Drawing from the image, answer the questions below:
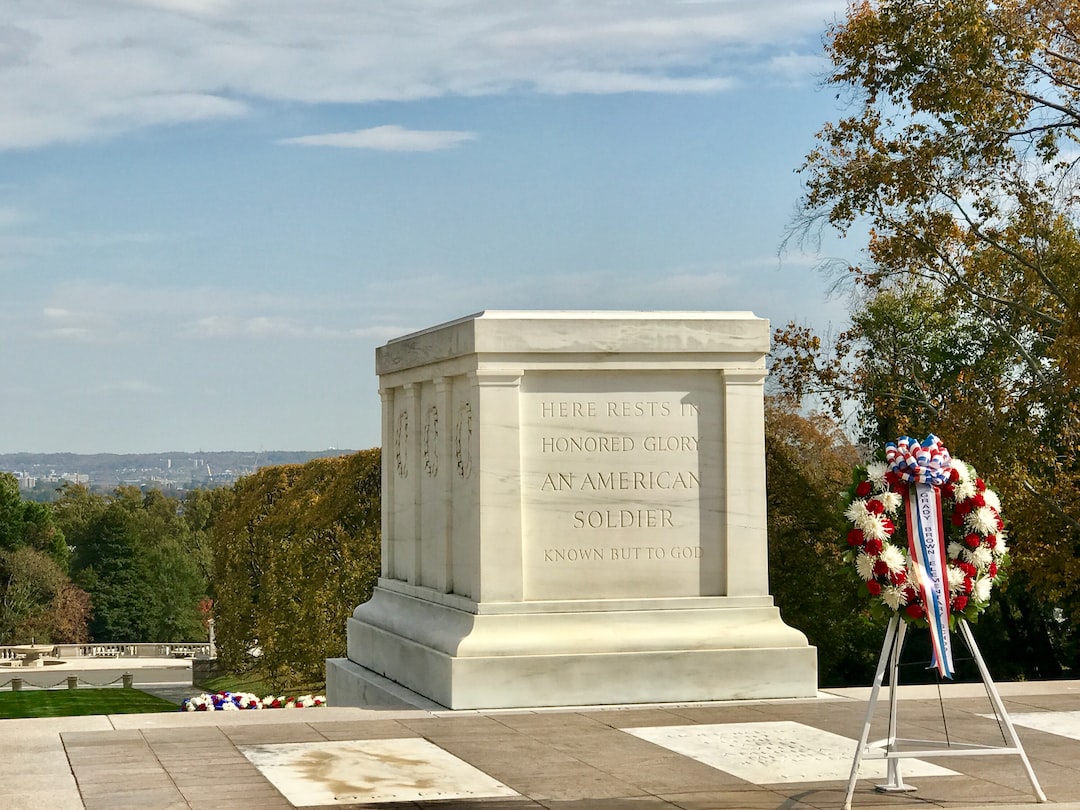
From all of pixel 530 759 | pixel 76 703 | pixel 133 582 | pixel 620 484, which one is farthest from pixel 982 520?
pixel 133 582

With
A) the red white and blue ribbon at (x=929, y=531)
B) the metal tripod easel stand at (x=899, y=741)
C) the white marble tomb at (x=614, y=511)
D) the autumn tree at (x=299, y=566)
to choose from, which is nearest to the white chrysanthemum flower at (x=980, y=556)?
the red white and blue ribbon at (x=929, y=531)

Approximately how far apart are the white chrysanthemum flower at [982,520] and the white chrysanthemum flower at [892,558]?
1.71ft

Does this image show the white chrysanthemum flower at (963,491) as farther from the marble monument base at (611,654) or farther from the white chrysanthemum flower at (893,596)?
the marble monument base at (611,654)

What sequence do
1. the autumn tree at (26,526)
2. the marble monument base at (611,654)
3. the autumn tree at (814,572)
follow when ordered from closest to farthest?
the marble monument base at (611,654) < the autumn tree at (814,572) < the autumn tree at (26,526)

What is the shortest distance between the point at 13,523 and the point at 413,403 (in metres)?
76.6

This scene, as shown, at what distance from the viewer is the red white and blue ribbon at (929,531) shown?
26.5 feet

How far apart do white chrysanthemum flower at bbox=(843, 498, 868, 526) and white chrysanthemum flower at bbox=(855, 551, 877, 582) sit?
0.19 metres

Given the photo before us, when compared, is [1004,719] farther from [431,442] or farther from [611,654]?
[431,442]

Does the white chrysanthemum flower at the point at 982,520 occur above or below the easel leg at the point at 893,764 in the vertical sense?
above

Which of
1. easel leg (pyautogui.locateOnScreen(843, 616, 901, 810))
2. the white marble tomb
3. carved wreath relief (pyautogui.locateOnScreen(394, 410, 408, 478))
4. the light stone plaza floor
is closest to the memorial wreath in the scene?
easel leg (pyautogui.locateOnScreen(843, 616, 901, 810))

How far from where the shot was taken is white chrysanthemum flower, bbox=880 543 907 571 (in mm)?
8055

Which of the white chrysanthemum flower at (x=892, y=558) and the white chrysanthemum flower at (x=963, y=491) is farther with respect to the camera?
the white chrysanthemum flower at (x=963, y=491)

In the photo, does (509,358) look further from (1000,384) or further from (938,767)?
(1000,384)

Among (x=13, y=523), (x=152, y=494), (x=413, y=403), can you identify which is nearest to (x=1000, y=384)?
(x=413, y=403)
